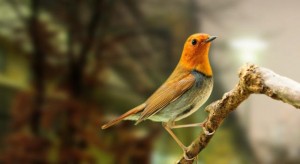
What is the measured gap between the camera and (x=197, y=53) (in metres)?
0.47

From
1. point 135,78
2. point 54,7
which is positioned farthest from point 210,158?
point 54,7

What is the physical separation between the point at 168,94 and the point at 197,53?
6cm

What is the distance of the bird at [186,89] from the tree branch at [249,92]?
0.01m

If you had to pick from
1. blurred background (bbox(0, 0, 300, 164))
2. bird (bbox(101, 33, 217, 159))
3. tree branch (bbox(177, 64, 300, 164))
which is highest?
blurred background (bbox(0, 0, 300, 164))

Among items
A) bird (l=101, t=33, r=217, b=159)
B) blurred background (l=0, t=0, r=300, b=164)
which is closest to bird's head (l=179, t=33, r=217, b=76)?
bird (l=101, t=33, r=217, b=159)

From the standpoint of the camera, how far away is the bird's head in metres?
0.47

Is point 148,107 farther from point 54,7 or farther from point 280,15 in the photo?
point 54,7

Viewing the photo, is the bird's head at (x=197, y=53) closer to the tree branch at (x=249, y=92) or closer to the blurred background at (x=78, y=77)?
the tree branch at (x=249, y=92)

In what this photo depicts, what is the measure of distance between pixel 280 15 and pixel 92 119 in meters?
1.07

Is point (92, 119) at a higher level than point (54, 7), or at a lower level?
lower

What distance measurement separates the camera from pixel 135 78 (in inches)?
72.5

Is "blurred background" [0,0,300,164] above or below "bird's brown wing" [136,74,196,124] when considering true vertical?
above

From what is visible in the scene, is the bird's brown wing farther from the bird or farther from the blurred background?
the blurred background

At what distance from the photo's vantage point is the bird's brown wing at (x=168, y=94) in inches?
19.2
